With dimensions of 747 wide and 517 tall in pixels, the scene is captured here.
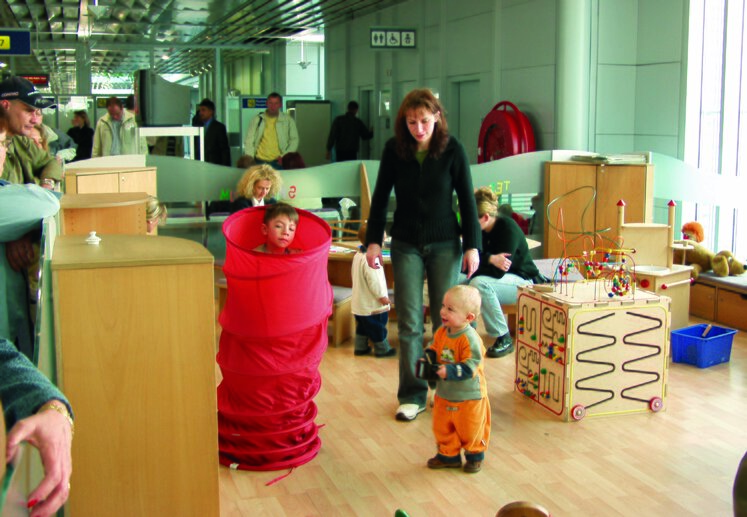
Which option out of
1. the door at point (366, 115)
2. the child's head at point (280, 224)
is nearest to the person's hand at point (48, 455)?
the child's head at point (280, 224)

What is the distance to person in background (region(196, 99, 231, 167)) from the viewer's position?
12.1 metres

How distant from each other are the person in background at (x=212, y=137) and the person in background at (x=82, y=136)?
2175 mm

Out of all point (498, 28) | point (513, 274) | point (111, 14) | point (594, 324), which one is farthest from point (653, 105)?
point (111, 14)

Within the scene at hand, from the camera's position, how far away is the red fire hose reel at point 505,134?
32.4 ft

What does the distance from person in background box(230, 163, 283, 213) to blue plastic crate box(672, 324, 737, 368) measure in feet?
10.9

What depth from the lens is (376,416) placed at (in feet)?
15.6

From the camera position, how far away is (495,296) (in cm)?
600

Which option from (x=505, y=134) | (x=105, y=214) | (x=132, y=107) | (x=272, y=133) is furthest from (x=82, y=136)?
(x=105, y=214)

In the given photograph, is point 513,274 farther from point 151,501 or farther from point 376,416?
point 151,501

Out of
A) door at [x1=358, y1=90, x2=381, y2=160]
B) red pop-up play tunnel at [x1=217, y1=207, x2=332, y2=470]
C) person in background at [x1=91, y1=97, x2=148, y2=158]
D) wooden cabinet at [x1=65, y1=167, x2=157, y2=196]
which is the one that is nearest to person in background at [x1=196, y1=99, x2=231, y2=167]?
person in background at [x1=91, y1=97, x2=148, y2=158]

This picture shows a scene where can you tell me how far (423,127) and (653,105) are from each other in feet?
18.1

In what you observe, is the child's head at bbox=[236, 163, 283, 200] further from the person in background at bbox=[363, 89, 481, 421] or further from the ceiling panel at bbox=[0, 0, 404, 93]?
the ceiling panel at bbox=[0, 0, 404, 93]

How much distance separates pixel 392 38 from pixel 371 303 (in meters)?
7.89

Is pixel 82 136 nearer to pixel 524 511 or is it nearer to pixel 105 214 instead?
pixel 105 214
